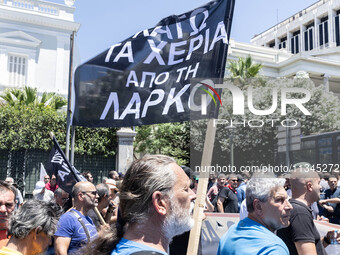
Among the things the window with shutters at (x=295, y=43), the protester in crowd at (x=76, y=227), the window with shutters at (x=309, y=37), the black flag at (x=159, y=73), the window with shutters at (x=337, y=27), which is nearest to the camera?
the protester in crowd at (x=76, y=227)

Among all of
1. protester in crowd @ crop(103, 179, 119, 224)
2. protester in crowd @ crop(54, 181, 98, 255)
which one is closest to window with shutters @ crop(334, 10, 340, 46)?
protester in crowd @ crop(103, 179, 119, 224)

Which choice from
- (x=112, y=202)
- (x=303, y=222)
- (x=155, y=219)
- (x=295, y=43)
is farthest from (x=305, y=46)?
(x=155, y=219)

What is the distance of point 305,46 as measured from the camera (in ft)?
188

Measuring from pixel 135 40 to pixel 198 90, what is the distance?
1.22m

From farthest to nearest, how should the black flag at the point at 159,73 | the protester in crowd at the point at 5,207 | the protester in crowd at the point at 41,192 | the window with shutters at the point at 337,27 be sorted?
the window with shutters at the point at 337,27 < the protester in crowd at the point at 41,192 < the black flag at the point at 159,73 < the protester in crowd at the point at 5,207

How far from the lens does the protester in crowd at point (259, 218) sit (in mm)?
2408

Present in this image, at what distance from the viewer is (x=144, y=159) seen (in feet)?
5.40

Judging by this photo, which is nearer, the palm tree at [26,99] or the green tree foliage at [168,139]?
the palm tree at [26,99]

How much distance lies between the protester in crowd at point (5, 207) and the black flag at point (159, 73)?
178 centimetres

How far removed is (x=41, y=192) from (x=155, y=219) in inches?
305

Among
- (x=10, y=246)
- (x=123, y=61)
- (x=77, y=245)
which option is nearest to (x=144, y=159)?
(x=10, y=246)

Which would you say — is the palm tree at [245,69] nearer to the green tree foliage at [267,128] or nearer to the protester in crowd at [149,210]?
the green tree foliage at [267,128]

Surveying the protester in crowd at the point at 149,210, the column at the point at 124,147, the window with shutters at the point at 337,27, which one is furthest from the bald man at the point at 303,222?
the window with shutters at the point at 337,27

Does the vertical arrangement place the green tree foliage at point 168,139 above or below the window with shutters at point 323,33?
below
